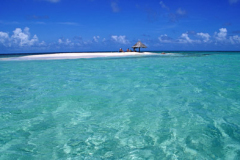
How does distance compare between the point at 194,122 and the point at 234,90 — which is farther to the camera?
the point at 234,90

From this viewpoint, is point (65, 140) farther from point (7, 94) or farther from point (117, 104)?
point (7, 94)

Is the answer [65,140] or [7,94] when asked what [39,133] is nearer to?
[65,140]

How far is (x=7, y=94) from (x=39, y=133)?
4.02 m

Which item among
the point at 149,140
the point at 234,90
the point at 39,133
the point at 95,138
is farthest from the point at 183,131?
the point at 234,90

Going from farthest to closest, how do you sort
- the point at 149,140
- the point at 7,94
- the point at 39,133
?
the point at 7,94, the point at 39,133, the point at 149,140

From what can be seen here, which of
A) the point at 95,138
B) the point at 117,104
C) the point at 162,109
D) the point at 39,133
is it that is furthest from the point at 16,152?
the point at 162,109

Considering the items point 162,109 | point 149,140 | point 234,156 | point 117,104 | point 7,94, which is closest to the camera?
point 234,156

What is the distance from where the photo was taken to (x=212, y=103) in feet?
18.1

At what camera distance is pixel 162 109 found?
504 centimetres

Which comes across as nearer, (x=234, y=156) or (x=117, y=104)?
(x=234, y=156)

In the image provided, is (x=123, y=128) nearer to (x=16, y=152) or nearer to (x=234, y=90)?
(x=16, y=152)

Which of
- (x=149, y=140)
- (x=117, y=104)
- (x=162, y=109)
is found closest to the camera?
(x=149, y=140)

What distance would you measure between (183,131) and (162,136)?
1.67 ft

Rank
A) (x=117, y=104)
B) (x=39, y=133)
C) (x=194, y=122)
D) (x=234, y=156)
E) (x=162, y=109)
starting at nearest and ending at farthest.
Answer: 1. (x=234, y=156)
2. (x=39, y=133)
3. (x=194, y=122)
4. (x=162, y=109)
5. (x=117, y=104)
